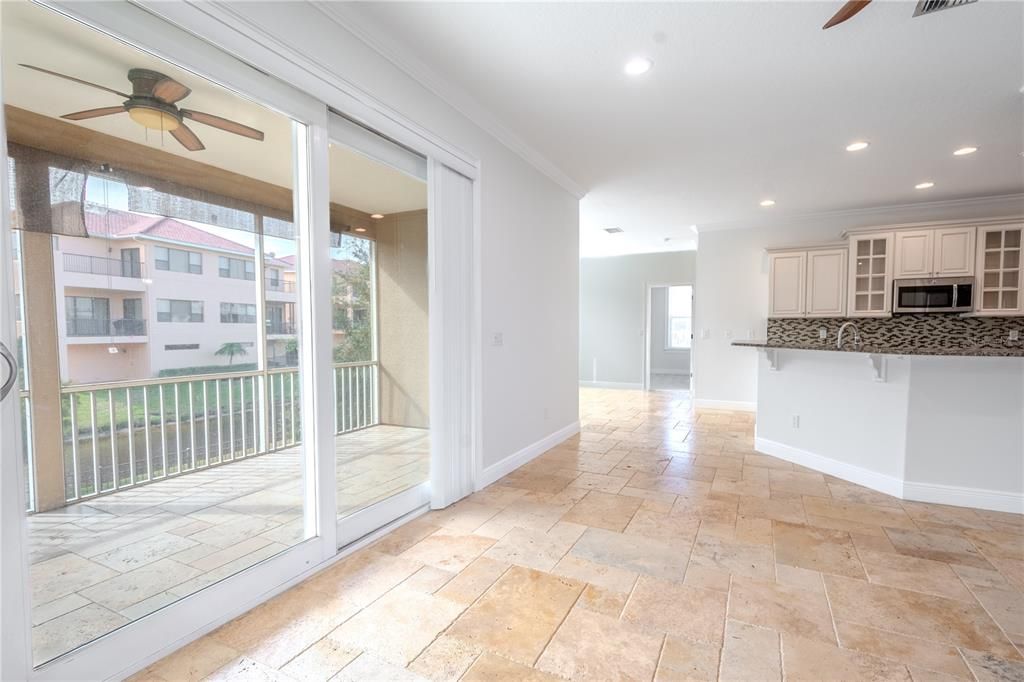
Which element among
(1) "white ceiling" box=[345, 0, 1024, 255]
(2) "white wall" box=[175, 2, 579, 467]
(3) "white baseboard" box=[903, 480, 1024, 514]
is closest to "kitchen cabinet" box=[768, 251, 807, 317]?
(1) "white ceiling" box=[345, 0, 1024, 255]

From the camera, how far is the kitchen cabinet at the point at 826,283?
5523 mm

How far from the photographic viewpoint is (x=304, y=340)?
7.15 feet

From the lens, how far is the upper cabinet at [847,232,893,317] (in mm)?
5238

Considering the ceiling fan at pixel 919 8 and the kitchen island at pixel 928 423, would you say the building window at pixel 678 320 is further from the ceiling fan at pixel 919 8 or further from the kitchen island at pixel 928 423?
the ceiling fan at pixel 919 8

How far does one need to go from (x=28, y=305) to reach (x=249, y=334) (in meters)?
0.73

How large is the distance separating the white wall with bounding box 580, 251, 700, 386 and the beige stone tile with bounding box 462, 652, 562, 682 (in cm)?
736

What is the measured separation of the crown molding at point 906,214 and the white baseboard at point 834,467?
306cm

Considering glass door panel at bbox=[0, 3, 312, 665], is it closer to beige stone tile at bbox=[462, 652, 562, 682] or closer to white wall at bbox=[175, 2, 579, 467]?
white wall at bbox=[175, 2, 579, 467]

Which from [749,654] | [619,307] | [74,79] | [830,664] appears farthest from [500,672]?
[619,307]

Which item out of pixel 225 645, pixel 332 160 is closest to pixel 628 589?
pixel 225 645

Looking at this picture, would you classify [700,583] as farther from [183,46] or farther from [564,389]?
[183,46]

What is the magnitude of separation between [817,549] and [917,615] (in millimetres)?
574

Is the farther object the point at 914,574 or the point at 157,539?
the point at 914,574

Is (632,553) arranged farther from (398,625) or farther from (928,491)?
(928,491)
